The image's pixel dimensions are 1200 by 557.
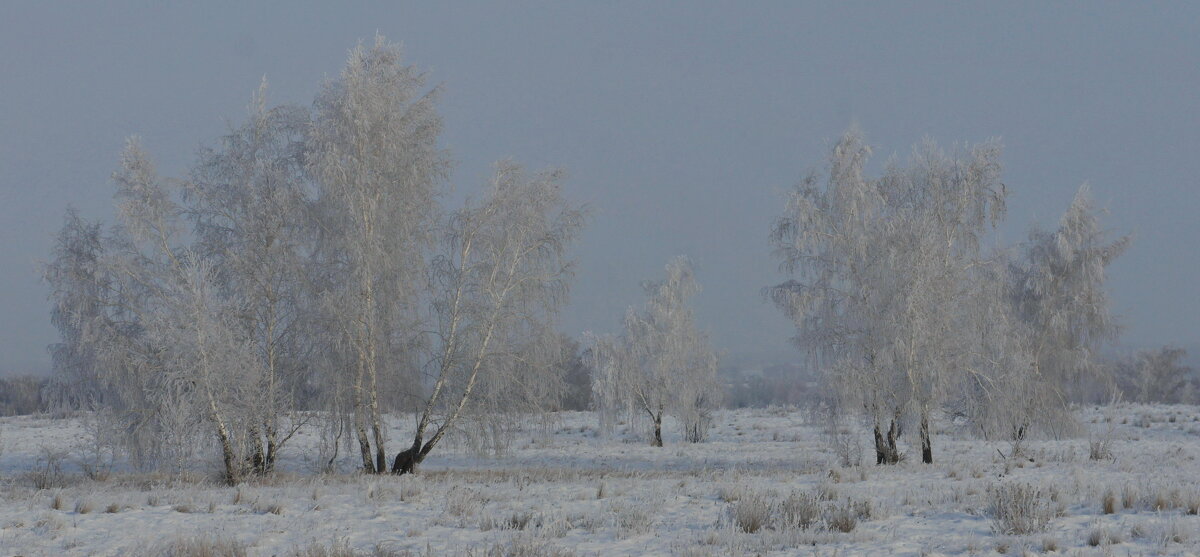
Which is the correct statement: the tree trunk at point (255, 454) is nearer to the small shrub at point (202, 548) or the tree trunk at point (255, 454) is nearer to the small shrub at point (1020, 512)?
the small shrub at point (202, 548)

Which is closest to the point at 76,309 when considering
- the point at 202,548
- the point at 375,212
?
the point at 375,212

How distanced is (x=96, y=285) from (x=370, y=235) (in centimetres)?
576

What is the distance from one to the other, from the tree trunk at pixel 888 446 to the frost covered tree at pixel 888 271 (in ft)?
0.10

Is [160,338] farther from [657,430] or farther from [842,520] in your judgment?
[657,430]

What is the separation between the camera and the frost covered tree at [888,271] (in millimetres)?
16953

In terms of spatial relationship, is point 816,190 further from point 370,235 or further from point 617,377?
point 617,377

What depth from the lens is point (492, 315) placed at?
17.0m

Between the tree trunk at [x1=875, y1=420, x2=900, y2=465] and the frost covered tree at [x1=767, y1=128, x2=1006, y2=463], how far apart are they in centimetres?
3

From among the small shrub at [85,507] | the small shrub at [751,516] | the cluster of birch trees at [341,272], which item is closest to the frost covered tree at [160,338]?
the cluster of birch trees at [341,272]

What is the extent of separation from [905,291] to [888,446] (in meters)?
3.85

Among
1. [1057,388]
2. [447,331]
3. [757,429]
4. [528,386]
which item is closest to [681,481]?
[528,386]

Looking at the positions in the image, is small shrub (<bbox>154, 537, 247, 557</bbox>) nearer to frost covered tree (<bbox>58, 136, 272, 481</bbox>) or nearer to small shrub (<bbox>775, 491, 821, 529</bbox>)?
small shrub (<bbox>775, 491, 821, 529</bbox>)

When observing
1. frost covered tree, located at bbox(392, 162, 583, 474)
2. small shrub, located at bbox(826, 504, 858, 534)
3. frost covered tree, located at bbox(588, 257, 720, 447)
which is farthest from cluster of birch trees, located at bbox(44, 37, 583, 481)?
frost covered tree, located at bbox(588, 257, 720, 447)

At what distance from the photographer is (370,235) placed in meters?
16.0
